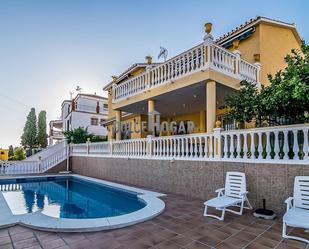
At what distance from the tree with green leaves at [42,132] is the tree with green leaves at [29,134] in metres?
0.83

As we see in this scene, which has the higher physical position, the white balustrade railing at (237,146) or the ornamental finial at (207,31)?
the ornamental finial at (207,31)

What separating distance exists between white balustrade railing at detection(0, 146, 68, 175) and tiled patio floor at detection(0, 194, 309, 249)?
13.7 metres

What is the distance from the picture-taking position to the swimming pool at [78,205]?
532cm

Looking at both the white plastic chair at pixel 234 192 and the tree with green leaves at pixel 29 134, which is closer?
the white plastic chair at pixel 234 192

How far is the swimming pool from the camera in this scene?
5.32 meters

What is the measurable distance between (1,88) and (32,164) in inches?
437

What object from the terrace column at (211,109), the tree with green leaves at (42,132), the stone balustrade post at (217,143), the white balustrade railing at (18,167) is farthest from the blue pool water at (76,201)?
the tree with green leaves at (42,132)

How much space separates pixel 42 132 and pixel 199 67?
126 ft

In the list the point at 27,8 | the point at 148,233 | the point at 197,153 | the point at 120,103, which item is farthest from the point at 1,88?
the point at 148,233

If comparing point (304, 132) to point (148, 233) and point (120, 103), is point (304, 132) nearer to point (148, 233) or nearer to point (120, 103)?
point (148, 233)

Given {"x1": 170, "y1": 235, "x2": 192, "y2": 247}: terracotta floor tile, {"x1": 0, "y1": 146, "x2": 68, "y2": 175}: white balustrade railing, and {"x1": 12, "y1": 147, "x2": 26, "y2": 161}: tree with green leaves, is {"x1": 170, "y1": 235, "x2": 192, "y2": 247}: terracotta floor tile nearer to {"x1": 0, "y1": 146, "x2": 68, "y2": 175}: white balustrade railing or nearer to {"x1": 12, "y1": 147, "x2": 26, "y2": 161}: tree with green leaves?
{"x1": 0, "y1": 146, "x2": 68, "y2": 175}: white balustrade railing

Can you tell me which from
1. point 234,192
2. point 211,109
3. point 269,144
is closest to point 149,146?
point 211,109

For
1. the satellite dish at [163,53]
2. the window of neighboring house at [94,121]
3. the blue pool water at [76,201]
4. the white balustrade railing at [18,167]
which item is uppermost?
the satellite dish at [163,53]

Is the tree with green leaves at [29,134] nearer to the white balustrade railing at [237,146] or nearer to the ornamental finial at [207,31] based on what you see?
the white balustrade railing at [237,146]
